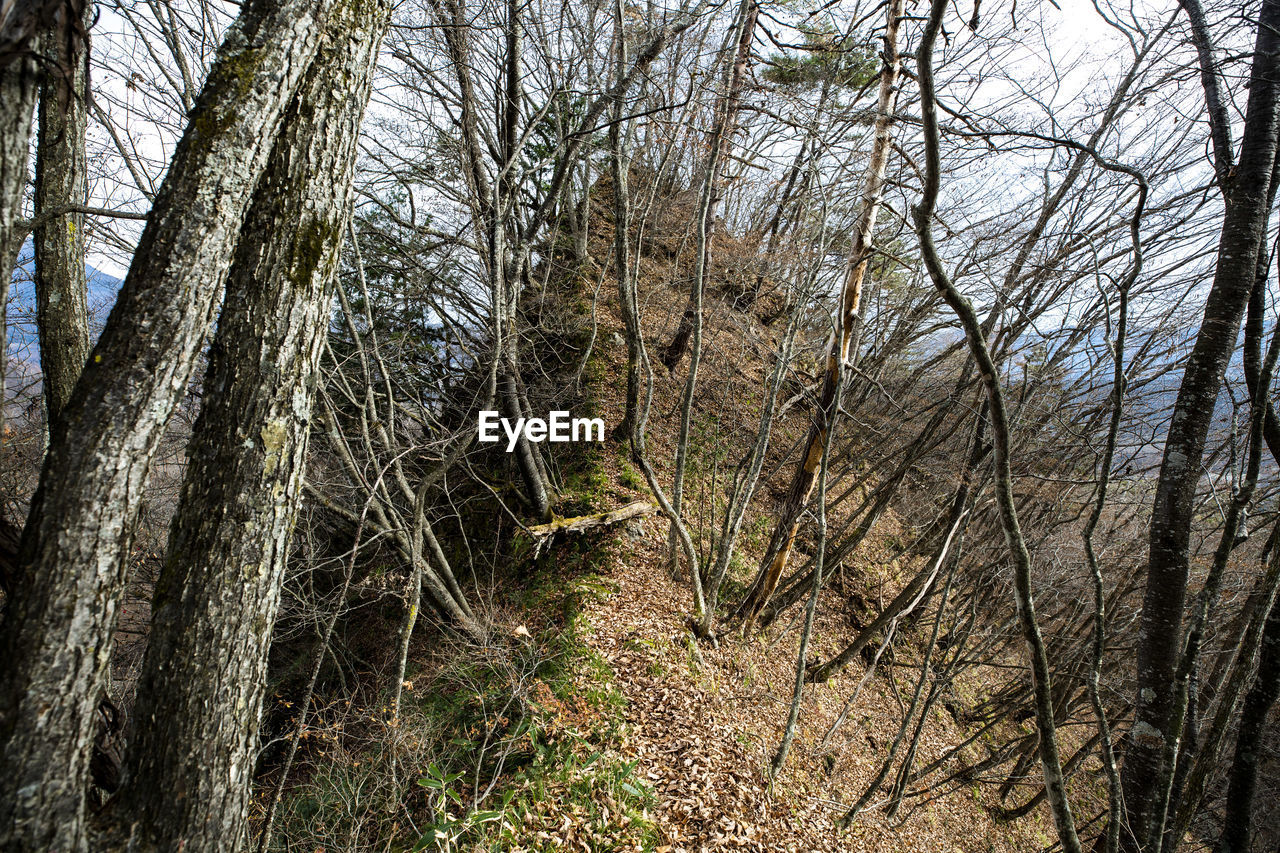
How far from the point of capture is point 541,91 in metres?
7.80

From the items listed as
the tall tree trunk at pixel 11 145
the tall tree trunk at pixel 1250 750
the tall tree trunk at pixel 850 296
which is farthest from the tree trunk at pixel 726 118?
the tall tree trunk at pixel 11 145

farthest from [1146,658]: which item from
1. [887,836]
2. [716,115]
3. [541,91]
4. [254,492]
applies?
[541,91]

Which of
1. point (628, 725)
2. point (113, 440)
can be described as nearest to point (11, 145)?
point (113, 440)

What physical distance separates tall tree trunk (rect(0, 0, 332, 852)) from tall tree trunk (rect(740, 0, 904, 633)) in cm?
405

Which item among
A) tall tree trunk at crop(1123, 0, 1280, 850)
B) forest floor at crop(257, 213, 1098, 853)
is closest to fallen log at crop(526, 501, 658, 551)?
forest floor at crop(257, 213, 1098, 853)

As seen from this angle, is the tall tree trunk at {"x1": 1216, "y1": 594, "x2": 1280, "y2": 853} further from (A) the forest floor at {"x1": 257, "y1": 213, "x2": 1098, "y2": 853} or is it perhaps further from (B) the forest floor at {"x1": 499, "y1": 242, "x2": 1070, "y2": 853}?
(B) the forest floor at {"x1": 499, "y1": 242, "x2": 1070, "y2": 853}

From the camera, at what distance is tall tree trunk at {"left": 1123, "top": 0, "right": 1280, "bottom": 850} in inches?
125

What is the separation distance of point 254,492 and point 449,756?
4197 millimetres

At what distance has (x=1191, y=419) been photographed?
332cm

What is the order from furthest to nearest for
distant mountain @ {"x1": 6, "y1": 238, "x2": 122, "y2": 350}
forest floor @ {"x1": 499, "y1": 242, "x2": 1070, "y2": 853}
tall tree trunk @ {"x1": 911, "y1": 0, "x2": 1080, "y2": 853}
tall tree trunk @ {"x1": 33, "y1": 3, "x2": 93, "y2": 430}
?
1. forest floor @ {"x1": 499, "y1": 242, "x2": 1070, "y2": 853}
2. distant mountain @ {"x1": 6, "y1": 238, "x2": 122, "y2": 350}
3. tall tree trunk @ {"x1": 33, "y1": 3, "x2": 93, "y2": 430}
4. tall tree trunk @ {"x1": 911, "y1": 0, "x2": 1080, "y2": 853}

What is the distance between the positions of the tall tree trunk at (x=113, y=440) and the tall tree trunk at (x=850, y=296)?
4054 mm

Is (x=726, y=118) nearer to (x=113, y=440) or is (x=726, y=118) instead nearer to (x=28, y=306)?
(x=113, y=440)

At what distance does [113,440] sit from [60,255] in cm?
184

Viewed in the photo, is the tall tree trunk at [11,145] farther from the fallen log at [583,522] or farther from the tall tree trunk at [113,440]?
the fallen log at [583,522]
